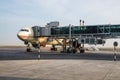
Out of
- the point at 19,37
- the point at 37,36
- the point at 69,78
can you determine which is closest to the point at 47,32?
the point at 37,36

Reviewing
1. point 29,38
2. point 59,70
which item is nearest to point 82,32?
point 29,38

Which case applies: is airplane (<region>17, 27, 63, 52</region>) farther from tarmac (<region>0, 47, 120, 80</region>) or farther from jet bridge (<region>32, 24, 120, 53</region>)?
tarmac (<region>0, 47, 120, 80</region>)

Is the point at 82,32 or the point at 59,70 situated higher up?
the point at 82,32

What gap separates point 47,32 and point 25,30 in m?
5.24

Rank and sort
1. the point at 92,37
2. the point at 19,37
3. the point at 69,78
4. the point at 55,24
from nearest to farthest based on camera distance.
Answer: the point at 69,78 < the point at 92,37 < the point at 19,37 < the point at 55,24

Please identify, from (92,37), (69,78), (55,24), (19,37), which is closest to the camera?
(69,78)

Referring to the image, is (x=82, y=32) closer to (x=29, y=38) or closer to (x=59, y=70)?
(x=29, y=38)

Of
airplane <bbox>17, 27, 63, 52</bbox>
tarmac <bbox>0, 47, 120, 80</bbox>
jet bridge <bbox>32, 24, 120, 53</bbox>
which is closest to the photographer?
tarmac <bbox>0, 47, 120, 80</bbox>

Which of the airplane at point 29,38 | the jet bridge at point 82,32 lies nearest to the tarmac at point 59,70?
the jet bridge at point 82,32

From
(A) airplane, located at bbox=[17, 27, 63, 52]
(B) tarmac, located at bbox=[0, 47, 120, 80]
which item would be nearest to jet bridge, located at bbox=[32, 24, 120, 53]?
(A) airplane, located at bbox=[17, 27, 63, 52]

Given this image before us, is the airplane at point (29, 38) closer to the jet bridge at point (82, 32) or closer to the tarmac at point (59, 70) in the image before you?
the jet bridge at point (82, 32)

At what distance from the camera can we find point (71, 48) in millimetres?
62906

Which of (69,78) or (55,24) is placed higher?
(55,24)

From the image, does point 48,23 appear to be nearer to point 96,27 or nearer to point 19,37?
point 19,37
